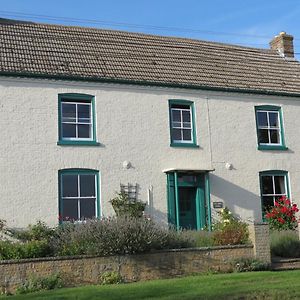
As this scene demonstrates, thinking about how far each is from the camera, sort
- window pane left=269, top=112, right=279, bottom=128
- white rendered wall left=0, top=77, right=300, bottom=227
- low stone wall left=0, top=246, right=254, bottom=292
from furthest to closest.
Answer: window pane left=269, top=112, right=279, bottom=128 < white rendered wall left=0, top=77, right=300, bottom=227 < low stone wall left=0, top=246, right=254, bottom=292

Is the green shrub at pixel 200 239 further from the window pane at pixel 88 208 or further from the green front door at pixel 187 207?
the window pane at pixel 88 208

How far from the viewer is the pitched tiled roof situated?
1945 cm

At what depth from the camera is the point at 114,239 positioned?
14.4 meters

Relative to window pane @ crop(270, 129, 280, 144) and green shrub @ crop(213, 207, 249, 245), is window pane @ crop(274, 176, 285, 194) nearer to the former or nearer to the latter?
window pane @ crop(270, 129, 280, 144)

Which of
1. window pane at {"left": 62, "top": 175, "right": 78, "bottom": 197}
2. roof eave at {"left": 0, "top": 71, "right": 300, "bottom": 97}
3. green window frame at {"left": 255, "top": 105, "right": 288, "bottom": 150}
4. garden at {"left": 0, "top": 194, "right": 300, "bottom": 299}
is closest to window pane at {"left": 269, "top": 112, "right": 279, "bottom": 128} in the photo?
green window frame at {"left": 255, "top": 105, "right": 288, "bottom": 150}

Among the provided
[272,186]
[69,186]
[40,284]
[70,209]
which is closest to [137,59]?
[69,186]

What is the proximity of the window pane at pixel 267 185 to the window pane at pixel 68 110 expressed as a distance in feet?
26.3

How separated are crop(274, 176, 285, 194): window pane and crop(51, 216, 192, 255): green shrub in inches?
288

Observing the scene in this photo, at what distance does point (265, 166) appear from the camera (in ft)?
70.0

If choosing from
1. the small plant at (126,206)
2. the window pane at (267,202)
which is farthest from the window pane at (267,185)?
the small plant at (126,206)

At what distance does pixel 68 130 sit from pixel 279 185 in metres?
8.92

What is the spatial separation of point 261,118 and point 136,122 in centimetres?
554

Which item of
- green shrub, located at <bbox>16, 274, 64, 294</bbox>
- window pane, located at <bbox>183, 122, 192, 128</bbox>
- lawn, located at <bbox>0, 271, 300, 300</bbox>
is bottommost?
lawn, located at <bbox>0, 271, 300, 300</bbox>

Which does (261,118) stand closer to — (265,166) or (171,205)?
(265,166)
